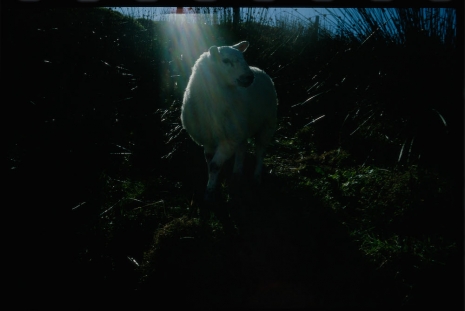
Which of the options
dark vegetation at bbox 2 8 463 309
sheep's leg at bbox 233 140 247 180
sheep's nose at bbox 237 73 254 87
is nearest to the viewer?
dark vegetation at bbox 2 8 463 309

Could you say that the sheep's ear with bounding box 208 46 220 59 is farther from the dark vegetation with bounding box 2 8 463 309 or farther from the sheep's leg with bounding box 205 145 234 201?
the dark vegetation with bounding box 2 8 463 309

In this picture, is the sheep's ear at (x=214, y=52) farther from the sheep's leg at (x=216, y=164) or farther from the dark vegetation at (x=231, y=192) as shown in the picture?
the dark vegetation at (x=231, y=192)

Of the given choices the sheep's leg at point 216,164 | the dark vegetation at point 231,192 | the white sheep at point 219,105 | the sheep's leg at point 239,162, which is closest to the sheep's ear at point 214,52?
the white sheep at point 219,105

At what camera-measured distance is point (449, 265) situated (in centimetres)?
362

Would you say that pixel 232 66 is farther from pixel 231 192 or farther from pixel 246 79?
pixel 231 192

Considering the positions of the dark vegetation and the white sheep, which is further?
the white sheep

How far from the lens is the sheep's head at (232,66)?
15.5ft

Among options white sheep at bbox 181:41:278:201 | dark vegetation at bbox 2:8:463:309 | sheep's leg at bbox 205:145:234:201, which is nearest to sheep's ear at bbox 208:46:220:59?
white sheep at bbox 181:41:278:201

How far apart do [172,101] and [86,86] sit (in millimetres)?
1440

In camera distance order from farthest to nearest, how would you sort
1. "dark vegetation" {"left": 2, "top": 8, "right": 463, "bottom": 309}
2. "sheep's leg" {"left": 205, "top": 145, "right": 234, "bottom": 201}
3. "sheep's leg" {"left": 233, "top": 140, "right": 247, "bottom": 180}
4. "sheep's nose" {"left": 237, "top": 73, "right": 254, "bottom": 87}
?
"sheep's leg" {"left": 233, "top": 140, "right": 247, "bottom": 180}, "sheep's leg" {"left": 205, "top": 145, "right": 234, "bottom": 201}, "sheep's nose" {"left": 237, "top": 73, "right": 254, "bottom": 87}, "dark vegetation" {"left": 2, "top": 8, "right": 463, "bottom": 309}

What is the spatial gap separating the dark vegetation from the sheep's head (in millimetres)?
832

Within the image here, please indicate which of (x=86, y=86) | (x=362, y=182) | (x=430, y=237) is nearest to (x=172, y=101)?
(x=86, y=86)

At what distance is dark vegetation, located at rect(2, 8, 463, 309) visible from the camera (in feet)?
12.3

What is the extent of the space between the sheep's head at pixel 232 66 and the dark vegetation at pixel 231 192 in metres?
0.83
